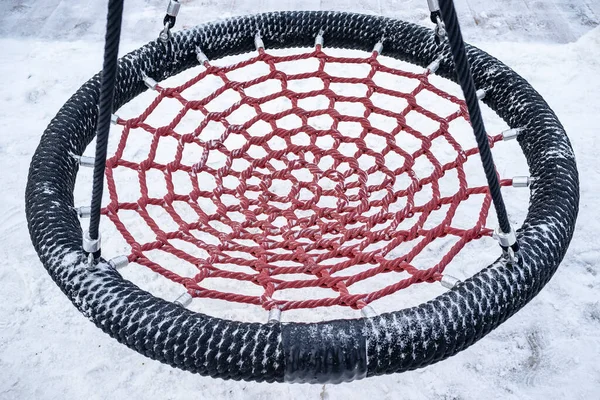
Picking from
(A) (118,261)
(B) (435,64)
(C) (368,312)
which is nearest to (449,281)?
(C) (368,312)

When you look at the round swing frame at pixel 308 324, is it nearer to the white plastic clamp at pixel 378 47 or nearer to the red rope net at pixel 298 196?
the red rope net at pixel 298 196

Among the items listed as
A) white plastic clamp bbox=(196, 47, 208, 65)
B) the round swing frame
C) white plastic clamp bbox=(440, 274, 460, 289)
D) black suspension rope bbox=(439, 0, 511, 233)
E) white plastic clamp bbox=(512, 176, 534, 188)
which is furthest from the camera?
white plastic clamp bbox=(196, 47, 208, 65)

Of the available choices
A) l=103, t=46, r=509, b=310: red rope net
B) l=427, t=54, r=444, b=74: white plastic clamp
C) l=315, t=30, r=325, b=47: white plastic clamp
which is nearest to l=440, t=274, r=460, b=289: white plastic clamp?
l=103, t=46, r=509, b=310: red rope net

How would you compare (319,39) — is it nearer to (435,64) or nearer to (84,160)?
(435,64)

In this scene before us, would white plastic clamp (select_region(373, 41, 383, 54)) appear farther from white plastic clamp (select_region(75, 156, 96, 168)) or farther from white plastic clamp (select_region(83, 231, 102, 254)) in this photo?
white plastic clamp (select_region(83, 231, 102, 254))

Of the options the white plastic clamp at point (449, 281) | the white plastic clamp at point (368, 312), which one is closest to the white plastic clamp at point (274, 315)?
the white plastic clamp at point (368, 312)

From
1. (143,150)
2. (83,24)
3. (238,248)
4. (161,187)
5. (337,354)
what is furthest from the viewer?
(83,24)

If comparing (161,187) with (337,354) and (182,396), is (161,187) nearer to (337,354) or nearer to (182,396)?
(182,396)

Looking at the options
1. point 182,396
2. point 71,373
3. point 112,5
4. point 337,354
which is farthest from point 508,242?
point 71,373
